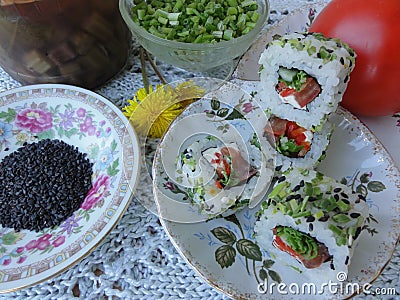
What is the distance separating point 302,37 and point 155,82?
37 cm

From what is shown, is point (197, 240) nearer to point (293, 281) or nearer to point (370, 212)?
point (293, 281)

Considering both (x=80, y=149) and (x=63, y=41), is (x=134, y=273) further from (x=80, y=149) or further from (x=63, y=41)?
(x=63, y=41)

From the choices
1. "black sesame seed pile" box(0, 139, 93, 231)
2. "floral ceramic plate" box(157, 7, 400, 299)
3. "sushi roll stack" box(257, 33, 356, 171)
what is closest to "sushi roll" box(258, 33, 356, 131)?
"sushi roll stack" box(257, 33, 356, 171)

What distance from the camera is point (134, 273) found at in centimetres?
70

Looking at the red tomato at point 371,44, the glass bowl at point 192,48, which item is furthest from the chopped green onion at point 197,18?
the red tomato at point 371,44

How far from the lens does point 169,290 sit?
68 cm

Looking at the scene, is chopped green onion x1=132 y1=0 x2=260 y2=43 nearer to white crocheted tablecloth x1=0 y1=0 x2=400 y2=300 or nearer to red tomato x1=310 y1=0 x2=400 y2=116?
red tomato x1=310 y1=0 x2=400 y2=116

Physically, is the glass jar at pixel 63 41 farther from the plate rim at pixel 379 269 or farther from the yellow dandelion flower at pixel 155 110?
the plate rim at pixel 379 269

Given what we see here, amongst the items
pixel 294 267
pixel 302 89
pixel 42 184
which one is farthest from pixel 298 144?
pixel 42 184

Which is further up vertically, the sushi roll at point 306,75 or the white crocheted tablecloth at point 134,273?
the sushi roll at point 306,75

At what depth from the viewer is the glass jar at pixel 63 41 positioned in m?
0.78

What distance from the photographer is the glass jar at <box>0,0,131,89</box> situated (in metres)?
0.78

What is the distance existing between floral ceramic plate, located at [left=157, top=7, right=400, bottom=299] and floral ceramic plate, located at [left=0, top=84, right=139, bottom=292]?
0.12 meters

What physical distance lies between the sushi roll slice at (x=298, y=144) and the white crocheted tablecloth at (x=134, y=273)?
206 millimetres
